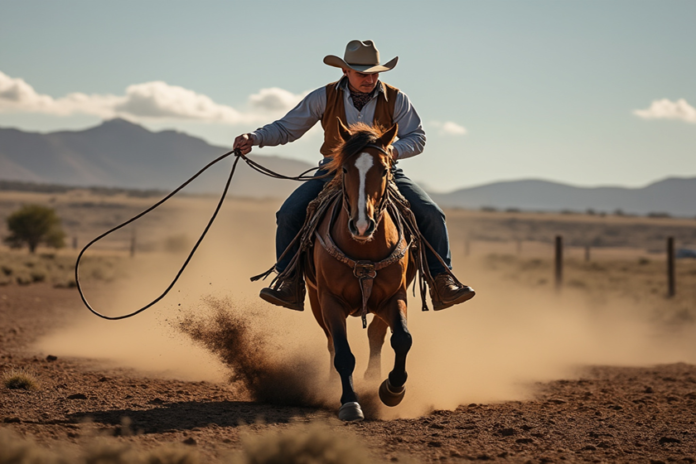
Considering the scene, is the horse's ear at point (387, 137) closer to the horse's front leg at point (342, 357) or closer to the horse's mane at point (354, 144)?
the horse's mane at point (354, 144)

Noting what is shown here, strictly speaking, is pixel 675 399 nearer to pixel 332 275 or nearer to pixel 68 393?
pixel 332 275

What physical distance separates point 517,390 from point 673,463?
4059mm

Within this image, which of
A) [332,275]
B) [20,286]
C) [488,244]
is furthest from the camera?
[488,244]

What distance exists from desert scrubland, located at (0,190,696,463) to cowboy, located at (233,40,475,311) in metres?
1.04

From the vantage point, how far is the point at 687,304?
19703mm

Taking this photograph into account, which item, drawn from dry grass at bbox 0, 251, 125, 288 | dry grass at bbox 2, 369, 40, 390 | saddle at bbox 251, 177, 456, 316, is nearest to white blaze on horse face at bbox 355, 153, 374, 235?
saddle at bbox 251, 177, 456, 316

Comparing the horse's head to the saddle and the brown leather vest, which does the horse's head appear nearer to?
the saddle

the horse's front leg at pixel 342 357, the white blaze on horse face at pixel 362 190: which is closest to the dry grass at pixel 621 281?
the horse's front leg at pixel 342 357

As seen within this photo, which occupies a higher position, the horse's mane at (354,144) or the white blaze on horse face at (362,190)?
the horse's mane at (354,144)

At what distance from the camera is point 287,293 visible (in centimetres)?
724

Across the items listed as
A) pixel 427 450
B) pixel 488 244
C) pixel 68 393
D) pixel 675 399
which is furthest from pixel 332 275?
pixel 488 244

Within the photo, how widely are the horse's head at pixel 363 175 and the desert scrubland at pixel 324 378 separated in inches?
56.7

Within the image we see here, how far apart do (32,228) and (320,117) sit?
37870 millimetres

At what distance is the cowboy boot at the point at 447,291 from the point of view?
7.16 meters
